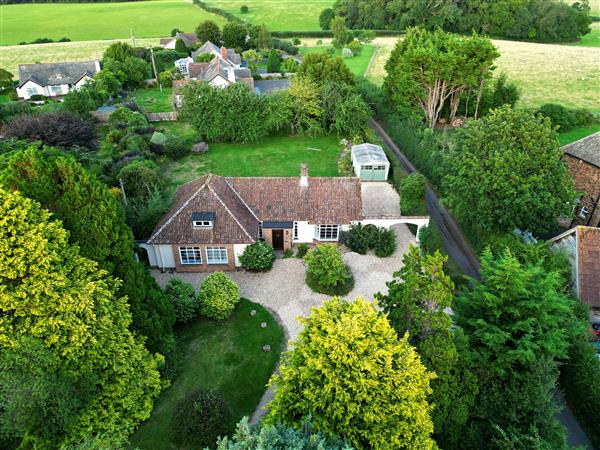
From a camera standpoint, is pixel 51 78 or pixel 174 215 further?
pixel 51 78

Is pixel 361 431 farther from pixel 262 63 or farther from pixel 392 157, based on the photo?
pixel 262 63

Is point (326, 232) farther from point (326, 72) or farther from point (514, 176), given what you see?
point (326, 72)

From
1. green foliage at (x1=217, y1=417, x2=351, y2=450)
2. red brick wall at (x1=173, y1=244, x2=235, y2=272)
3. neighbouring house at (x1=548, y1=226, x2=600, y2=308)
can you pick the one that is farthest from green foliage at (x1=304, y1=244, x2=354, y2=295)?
green foliage at (x1=217, y1=417, x2=351, y2=450)

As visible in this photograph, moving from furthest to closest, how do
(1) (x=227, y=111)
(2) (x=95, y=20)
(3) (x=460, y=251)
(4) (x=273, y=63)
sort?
(2) (x=95, y=20) → (4) (x=273, y=63) → (1) (x=227, y=111) → (3) (x=460, y=251)

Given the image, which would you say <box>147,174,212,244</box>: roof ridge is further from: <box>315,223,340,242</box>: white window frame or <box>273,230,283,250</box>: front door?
<box>315,223,340,242</box>: white window frame

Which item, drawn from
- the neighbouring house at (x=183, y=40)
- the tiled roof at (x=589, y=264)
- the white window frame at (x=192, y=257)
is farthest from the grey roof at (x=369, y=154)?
the neighbouring house at (x=183, y=40)

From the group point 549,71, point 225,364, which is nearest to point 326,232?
point 225,364

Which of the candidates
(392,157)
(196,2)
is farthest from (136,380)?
(196,2)
